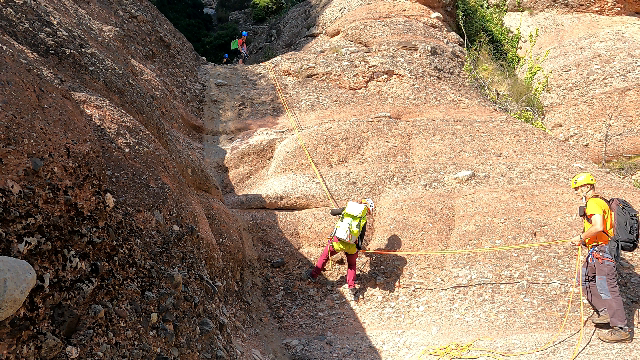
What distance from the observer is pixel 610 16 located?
55.7ft

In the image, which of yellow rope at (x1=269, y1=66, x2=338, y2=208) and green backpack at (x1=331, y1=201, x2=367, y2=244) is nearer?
green backpack at (x1=331, y1=201, x2=367, y2=244)

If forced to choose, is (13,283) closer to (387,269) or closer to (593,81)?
(387,269)

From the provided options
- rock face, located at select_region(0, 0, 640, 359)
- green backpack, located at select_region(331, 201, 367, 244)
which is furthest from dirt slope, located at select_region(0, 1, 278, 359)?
green backpack, located at select_region(331, 201, 367, 244)

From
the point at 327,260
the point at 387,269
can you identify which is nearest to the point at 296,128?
the point at 327,260

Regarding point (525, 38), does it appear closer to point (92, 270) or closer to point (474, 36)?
point (474, 36)

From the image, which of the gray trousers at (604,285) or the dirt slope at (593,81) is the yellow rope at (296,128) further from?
the dirt slope at (593,81)

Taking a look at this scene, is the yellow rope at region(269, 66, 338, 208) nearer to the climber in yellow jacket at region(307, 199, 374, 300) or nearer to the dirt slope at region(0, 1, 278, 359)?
the climber in yellow jacket at region(307, 199, 374, 300)

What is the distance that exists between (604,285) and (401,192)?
389 centimetres

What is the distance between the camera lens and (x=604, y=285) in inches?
271

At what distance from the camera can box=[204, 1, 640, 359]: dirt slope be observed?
7.30 metres

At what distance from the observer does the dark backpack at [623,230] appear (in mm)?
6793

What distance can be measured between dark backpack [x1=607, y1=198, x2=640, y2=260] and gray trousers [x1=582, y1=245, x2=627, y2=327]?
12 cm

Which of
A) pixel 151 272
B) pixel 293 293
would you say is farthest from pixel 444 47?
pixel 151 272

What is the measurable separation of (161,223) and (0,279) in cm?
237
